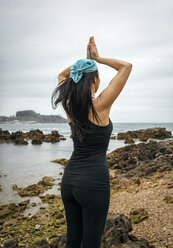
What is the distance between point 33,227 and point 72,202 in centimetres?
415

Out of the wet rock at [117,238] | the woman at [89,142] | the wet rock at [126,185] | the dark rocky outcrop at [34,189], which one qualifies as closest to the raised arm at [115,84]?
the woman at [89,142]

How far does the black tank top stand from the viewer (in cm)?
200

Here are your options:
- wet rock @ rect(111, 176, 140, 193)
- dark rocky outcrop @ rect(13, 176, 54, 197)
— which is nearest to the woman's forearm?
wet rock @ rect(111, 176, 140, 193)

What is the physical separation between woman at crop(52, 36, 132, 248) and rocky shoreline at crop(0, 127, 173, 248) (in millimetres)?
1766

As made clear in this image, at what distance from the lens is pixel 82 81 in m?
2.03

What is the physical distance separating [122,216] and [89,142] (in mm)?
2743

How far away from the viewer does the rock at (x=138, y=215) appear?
4.96m

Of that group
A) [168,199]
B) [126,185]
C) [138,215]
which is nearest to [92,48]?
[138,215]

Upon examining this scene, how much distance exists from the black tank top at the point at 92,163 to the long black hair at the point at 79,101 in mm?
76

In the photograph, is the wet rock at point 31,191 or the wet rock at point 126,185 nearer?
the wet rock at point 126,185

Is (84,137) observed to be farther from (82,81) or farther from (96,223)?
(96,223)

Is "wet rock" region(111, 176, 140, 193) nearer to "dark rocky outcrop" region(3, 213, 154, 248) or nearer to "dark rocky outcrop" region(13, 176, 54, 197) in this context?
"dark rocky outcrop" region(13, 176, 54, 197)

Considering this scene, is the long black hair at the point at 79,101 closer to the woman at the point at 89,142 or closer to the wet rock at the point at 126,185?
the woman at the point at 89,142

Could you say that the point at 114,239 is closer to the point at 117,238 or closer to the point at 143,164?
the point at 117,238
